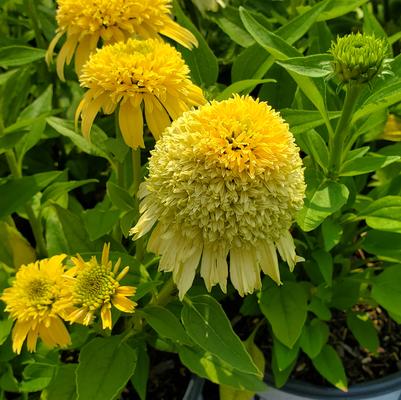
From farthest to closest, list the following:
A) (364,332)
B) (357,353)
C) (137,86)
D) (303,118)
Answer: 1. (357,353)
2. (364,332)
3. (303,118)
4. (137,86)

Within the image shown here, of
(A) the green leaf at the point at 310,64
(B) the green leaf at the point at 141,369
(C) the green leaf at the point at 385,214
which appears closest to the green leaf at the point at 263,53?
(A) the green leaf at the point at 310,64

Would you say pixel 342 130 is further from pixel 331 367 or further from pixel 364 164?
pixel 331 367

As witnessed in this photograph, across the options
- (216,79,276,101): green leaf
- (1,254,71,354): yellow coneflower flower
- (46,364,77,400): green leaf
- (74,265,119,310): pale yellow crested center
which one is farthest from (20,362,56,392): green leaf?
(216,79,276,101): green leaf

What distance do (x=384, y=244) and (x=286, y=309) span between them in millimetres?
186

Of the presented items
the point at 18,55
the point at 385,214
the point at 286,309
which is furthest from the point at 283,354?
the point at 18,55

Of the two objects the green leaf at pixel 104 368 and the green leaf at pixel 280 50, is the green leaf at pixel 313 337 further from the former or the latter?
the green leaf at pixel 280 50

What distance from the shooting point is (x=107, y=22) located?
751 millimetres

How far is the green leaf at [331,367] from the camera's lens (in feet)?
3.05

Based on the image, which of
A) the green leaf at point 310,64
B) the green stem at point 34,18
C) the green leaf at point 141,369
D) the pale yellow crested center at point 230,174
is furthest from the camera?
the green stem at point 34,18

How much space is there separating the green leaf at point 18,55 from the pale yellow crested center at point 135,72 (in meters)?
0.25

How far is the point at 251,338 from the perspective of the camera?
3.31ft

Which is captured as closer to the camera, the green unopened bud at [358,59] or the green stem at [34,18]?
the green unopened bud at [358,59]

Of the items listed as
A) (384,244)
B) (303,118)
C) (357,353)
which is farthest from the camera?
(357,353)

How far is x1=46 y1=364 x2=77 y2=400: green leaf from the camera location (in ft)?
2.65
